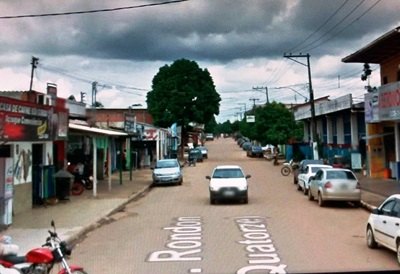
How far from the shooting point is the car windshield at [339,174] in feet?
73.6

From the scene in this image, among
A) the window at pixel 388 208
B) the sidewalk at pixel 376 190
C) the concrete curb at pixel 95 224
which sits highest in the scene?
the window at pixel 388 208

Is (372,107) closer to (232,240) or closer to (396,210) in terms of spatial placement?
(232,240)

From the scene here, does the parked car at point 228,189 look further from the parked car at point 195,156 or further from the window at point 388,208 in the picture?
the parked car at point 195,156

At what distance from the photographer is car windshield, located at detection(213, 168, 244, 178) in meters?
24.7

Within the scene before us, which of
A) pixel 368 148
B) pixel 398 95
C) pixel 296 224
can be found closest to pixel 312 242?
pixel 296 224

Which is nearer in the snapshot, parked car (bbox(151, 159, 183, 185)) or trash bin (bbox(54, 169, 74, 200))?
trash bin (bbox(54, 169, 74, 200))

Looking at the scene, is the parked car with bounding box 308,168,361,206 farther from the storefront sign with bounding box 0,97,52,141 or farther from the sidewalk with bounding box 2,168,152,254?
the storefront sign with bounding box 0,97,52,141

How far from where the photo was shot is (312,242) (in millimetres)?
13773

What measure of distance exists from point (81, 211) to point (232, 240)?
8.14 metres

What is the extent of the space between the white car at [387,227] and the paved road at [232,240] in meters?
0.28

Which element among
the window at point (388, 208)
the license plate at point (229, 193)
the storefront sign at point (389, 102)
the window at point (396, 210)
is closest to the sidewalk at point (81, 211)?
the storefront sign at point (389, 102)

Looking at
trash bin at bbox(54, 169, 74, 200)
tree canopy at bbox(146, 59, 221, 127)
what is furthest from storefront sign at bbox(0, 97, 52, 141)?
tree canopy at bbox(146, 59, 221, 127)

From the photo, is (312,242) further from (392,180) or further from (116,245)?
(392,180)

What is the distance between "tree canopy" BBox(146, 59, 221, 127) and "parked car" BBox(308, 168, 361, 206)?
119ft
